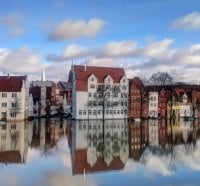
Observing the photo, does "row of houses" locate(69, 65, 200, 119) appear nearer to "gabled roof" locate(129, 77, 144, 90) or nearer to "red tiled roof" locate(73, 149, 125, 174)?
"gabled roof" locate(129, 77, 144, 90)

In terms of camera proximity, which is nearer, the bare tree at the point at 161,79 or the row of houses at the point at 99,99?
the row of houses at the point at 99,99

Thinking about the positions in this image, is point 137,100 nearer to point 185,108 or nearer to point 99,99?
point 99,99

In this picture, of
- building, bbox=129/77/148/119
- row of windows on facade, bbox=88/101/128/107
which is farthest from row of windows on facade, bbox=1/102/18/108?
building, bbox=129/77/148/119

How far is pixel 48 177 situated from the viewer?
787 inches

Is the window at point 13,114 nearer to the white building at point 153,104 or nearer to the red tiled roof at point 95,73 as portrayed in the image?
the red tiled roof at point 95,73

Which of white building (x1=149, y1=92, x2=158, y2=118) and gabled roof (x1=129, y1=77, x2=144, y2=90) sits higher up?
gabled roof (x1=129, y1=77, x2=144, y2=90)

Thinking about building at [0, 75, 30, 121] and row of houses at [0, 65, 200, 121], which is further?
row of houses at [0, 65, 200, 121]

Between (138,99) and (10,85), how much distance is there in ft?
81.5

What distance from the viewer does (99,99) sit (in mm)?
83125

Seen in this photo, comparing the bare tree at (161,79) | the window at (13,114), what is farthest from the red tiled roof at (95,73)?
the bare tree at (161,79)

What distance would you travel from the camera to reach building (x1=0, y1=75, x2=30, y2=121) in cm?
7850

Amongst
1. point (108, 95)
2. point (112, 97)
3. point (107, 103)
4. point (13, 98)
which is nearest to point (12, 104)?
point (13, 98)

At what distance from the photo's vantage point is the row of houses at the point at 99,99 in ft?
264

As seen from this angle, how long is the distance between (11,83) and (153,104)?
1157 inches
